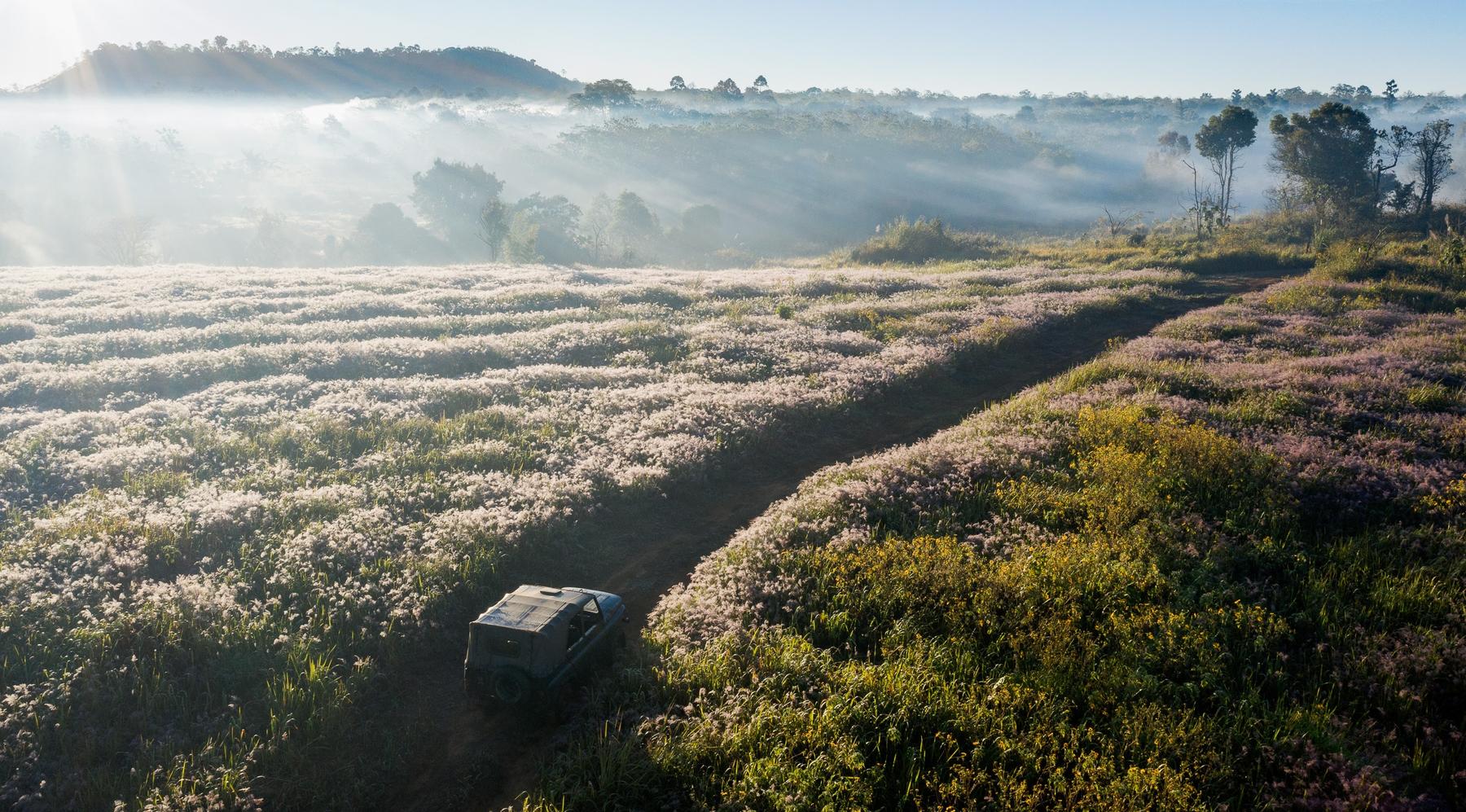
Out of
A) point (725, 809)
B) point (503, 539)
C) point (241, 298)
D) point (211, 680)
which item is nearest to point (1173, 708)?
point (725, 809)

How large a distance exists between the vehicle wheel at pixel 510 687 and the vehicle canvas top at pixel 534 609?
537mm

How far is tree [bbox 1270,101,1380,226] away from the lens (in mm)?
72312

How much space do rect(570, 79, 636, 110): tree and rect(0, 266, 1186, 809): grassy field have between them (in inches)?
6717

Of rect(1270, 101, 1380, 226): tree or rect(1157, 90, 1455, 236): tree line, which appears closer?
rect(1157, 90, 1455, 236): tree line

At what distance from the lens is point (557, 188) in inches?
6905

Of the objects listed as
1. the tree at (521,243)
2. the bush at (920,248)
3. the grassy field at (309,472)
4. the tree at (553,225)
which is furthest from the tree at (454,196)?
the grassy field at (309,472)

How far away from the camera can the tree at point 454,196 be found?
120m

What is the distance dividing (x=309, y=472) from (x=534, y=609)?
27.7 ft

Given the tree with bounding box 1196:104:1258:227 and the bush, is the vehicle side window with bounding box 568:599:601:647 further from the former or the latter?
the tree with bounding box 1196:104:1258:227

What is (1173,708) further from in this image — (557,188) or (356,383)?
(557,188)

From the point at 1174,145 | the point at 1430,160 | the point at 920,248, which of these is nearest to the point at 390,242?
the point at 920,248

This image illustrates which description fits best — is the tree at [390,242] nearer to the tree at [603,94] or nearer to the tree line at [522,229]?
the tree line at [522,229]

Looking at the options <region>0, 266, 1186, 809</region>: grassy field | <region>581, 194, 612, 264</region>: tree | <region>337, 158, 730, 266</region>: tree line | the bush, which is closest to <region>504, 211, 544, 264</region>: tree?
<region>337, 158, 730, 266</region>: tree line

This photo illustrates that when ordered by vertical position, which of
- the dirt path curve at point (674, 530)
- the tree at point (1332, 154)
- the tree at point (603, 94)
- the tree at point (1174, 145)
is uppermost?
the tree at point (603, 94)
